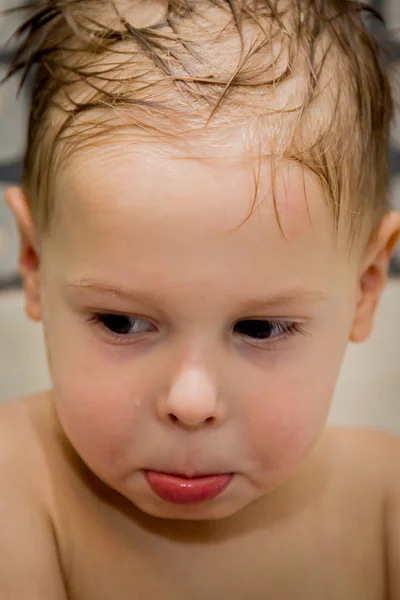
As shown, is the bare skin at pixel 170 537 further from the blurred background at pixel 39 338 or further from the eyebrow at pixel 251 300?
the blurred background at pixel 39 338

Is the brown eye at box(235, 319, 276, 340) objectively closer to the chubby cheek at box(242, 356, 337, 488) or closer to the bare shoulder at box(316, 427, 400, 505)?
the chubby cheek at box(242, 356, 337, 488)

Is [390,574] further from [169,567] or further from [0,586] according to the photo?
[0,586]

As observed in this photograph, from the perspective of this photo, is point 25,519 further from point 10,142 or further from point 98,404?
point 10,142

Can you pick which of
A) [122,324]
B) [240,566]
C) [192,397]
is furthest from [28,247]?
[240,566]

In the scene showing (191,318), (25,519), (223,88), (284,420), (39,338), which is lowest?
(39,338)

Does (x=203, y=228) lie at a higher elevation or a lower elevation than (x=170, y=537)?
higher

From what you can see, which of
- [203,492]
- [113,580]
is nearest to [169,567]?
[113,580]

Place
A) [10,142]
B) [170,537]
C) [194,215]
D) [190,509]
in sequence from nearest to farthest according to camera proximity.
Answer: [194,215]
[190,509]
[170,537]
[10,142]

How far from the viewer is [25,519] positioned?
0.84m

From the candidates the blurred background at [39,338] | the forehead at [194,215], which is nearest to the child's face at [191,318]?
the forehead at [194,215]

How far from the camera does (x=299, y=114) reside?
712 millimetres

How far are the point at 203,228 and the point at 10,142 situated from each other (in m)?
0.79

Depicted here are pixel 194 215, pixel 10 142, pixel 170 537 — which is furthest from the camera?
pixel 10 142

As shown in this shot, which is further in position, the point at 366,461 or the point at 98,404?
the point at 366,461
